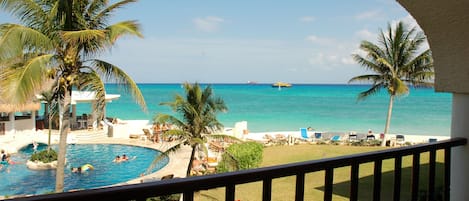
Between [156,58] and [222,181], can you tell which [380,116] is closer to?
[156,58]

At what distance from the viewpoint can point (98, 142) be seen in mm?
17406

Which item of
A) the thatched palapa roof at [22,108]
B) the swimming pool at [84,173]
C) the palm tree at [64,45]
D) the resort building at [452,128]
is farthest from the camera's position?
the thatched palapa roof at [22,108]

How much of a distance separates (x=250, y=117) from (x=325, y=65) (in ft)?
29.9

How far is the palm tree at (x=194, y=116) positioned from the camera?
969 cm

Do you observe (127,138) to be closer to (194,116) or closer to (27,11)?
(194,116)

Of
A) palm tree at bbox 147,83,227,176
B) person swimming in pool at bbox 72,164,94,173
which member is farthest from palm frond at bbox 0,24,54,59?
person swimming in pool at bbox 72,164,94,173

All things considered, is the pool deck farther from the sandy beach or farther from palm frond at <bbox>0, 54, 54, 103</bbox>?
palm frond at <bbox>0, 54, 54, 103</bbox>

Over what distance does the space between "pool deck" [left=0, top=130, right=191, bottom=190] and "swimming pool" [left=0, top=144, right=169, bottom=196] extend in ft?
1.14

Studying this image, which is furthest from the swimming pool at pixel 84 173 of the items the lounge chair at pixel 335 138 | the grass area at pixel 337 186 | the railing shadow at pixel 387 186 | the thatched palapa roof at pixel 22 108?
the lounge chair at pixel 335 138

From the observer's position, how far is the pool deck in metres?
12.1

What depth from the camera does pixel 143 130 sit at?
60.1 ft

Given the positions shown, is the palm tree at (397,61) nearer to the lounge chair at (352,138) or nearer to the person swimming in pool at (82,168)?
the lounge chair at (352,138)

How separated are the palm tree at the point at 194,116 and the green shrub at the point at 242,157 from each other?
Result: 0.71m

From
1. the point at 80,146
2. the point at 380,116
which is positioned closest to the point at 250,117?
the point at 380,116
